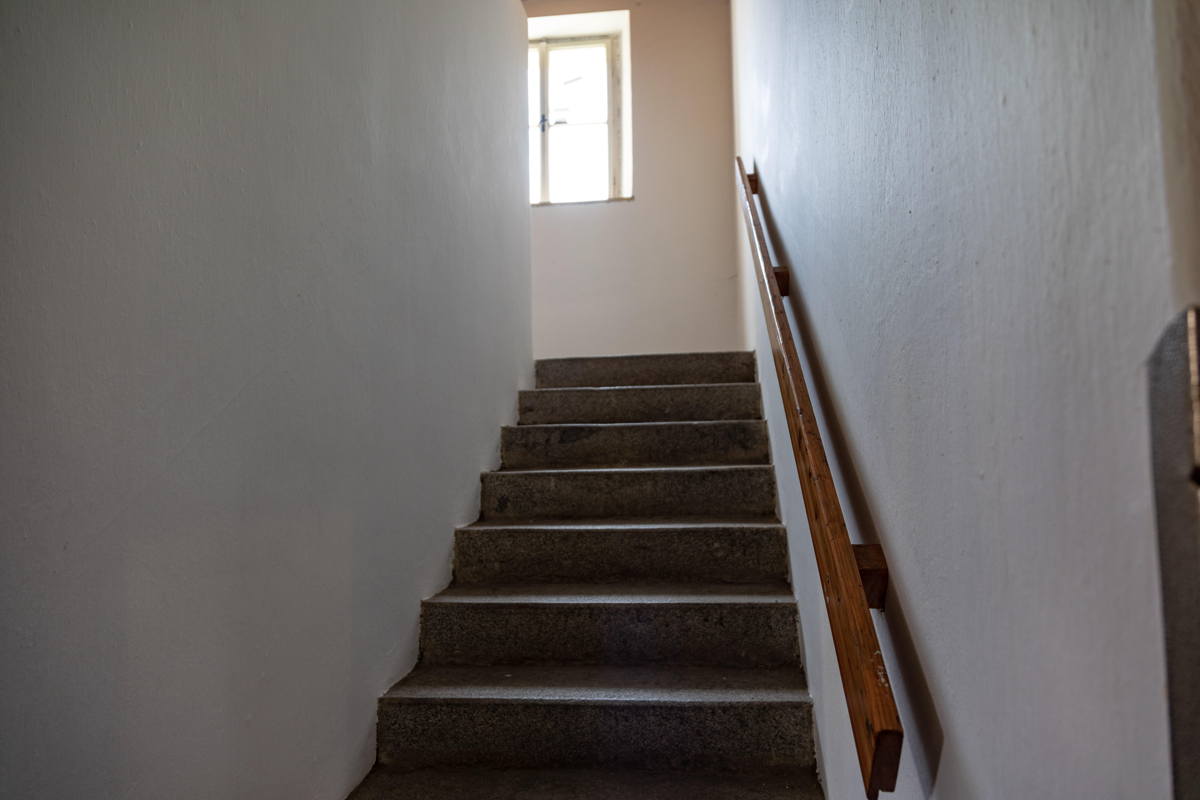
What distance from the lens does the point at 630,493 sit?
8.45ft

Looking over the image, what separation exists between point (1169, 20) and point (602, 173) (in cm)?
455

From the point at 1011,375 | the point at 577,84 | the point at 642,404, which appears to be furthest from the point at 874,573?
the point at 577,84

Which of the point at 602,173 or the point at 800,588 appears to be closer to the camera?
the point at 800,588

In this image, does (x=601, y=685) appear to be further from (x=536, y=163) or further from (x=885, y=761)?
(x=536, y=163)

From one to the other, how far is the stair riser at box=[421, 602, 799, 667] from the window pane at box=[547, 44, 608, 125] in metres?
3.59

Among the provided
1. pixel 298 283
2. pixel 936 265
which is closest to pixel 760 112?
pixel 298 283

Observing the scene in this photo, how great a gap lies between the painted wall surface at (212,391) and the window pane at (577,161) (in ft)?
8.26

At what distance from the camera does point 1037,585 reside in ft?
1.83

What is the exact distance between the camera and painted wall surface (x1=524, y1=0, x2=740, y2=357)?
4488 millimetres

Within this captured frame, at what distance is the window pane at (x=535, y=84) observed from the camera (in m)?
4.82

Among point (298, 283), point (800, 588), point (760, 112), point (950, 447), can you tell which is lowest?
point (800, 588)

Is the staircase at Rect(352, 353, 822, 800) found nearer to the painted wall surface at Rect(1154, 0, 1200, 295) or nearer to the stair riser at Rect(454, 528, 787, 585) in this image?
the stair riser at Rect(454, 528, 787, 585)

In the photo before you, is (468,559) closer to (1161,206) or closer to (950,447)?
(950,447)

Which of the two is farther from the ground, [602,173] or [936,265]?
[602,173]
